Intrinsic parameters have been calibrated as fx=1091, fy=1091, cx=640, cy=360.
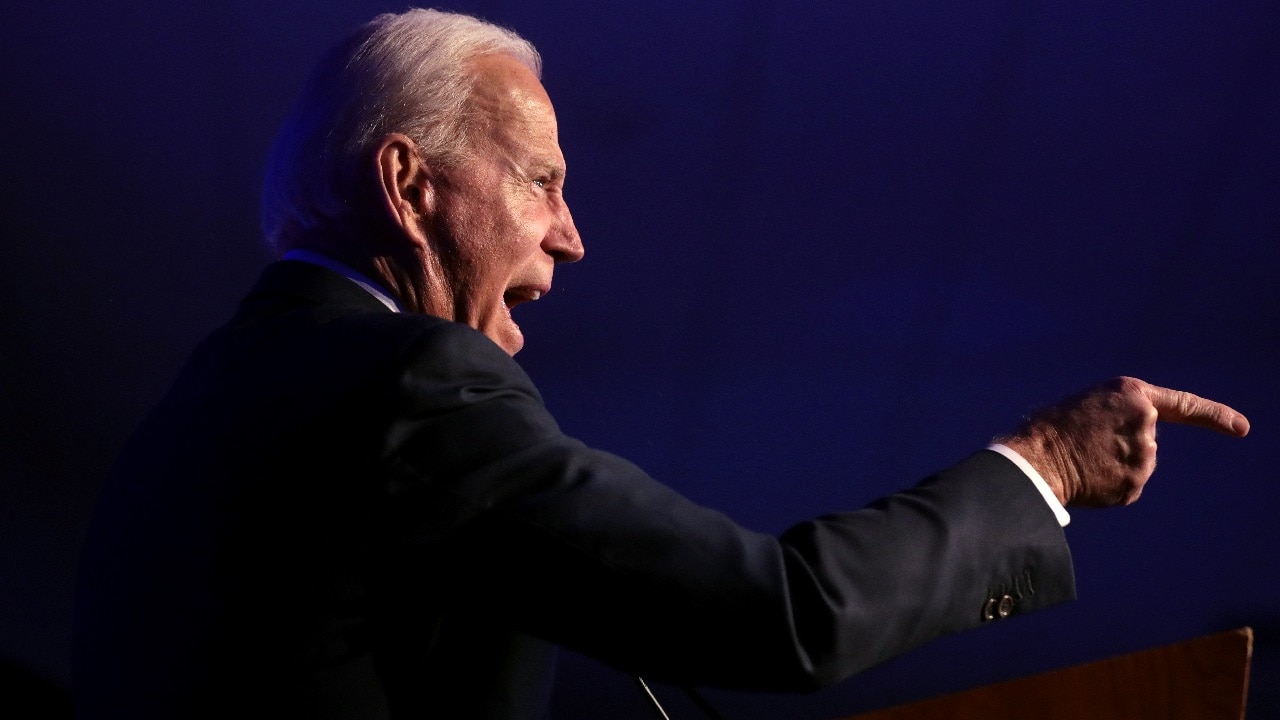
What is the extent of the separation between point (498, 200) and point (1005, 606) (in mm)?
584

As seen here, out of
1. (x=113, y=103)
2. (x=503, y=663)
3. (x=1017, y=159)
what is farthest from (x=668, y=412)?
(x=503, y=663)

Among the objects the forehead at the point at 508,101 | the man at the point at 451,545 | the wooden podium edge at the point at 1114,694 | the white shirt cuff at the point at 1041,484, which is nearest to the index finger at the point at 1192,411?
A: the man at the point at 451,545

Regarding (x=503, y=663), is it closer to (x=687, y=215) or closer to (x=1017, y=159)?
(x=687, y=215)

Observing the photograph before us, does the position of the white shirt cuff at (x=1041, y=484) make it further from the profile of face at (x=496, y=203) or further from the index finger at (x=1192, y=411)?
the profile of face at (x=496, y=203)

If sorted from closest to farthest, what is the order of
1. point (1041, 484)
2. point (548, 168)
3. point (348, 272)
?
point (1041, 484), point (348, 272), point (548, 168)

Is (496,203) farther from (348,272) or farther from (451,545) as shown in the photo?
(451,545)

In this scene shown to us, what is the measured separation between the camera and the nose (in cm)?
113

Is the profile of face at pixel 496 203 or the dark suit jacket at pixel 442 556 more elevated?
the profile of face at pixel 496 203

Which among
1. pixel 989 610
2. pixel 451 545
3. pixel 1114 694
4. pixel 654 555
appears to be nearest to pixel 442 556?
pixel 451 545

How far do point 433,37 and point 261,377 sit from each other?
16.7 inches

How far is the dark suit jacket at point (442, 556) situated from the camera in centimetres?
65

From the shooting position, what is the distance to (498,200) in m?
1.04

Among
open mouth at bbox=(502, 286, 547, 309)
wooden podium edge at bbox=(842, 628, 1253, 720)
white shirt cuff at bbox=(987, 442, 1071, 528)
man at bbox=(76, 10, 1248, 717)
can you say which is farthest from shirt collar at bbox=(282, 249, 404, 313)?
wooden podium edge at bbox=(842, 628, 1253, 720)

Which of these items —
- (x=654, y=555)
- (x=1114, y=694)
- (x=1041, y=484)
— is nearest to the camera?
(x=654, y=555)
